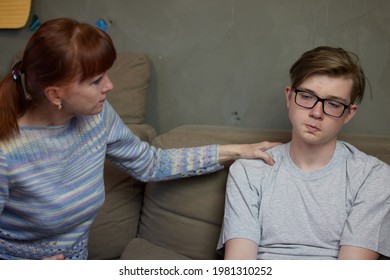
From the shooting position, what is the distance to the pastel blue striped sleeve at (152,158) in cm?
157

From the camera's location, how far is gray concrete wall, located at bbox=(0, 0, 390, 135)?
5.88ft

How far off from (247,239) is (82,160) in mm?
516

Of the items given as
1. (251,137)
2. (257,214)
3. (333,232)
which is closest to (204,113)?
(251,137)

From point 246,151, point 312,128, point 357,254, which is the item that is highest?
point 312,128

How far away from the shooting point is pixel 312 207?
1.41 m

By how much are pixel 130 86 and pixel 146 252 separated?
2.14 feet

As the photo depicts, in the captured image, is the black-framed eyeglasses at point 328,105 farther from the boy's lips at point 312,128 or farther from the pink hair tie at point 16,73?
the pink hair tie at point 16,73

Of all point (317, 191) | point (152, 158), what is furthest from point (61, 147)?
point (317, 191)

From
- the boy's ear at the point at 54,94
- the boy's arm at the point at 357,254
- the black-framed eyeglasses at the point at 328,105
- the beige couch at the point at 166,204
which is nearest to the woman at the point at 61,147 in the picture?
the boy's ear at the point at 54,94

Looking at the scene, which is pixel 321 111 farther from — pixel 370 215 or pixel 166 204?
pixel 166 204

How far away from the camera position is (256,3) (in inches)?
73.5

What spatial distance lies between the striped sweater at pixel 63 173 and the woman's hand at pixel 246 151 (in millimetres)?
30

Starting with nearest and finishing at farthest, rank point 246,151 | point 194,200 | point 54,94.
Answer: point 54,94 → point 246,151 → point 194,200
